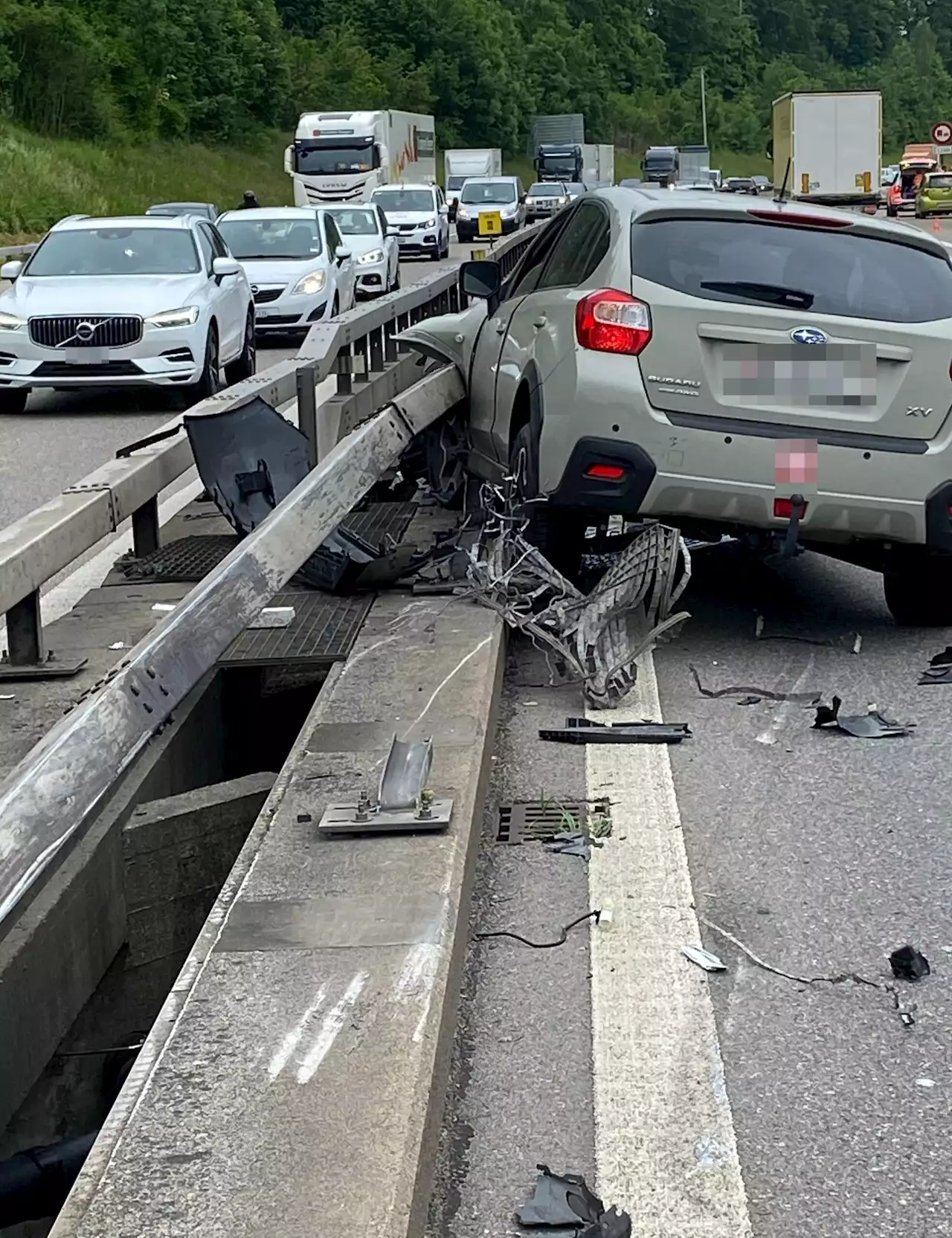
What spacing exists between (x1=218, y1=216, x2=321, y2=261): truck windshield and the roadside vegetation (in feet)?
59.1

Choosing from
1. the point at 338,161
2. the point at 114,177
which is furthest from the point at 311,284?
the point at 114,177

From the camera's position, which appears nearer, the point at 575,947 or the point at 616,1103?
the point at 616,1103

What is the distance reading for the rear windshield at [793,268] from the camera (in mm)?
6887

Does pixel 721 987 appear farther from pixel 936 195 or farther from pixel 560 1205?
pixel 936 195

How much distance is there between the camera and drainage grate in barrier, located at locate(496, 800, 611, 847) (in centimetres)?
497

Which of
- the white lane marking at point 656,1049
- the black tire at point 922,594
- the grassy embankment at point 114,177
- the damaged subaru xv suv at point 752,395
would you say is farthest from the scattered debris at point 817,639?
the grassy embankment at point 114,177

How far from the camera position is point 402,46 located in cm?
9819

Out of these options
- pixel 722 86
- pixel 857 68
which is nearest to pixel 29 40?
pixel 722 86

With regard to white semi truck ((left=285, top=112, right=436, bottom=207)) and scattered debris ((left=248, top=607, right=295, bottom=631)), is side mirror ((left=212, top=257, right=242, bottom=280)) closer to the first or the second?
scattered debris ((left=248, top=607, right=295, bottom=631))

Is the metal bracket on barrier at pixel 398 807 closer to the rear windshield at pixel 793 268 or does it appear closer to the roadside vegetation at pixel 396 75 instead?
the rear windshield at pixel 793 268

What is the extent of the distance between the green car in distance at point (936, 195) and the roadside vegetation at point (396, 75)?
24185 millimetres

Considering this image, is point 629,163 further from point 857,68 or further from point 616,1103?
point 616,1103

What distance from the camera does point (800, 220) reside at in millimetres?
7160

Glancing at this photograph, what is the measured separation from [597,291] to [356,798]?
285 centimetres
